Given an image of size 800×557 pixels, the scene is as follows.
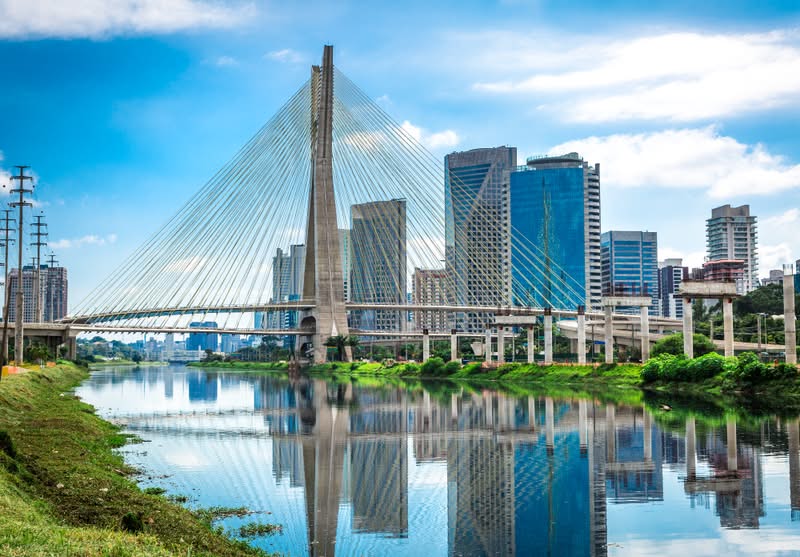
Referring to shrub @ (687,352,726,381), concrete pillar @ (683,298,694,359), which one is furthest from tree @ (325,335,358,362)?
shrub @ (687,352,726,381)

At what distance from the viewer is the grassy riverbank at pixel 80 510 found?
331 inches

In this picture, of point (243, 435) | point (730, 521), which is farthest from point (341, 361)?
point (730, 521)

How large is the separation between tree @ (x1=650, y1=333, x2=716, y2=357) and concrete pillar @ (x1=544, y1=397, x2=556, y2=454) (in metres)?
16.6

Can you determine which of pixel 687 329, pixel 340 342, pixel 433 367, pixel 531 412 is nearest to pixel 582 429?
pixel 531 412

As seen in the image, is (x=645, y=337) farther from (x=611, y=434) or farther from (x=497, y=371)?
(x=611, y=434)

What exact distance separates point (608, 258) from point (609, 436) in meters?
136

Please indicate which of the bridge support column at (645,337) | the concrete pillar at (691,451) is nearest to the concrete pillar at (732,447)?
the concrete pillar at (691,451)

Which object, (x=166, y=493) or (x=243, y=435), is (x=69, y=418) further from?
(x=166, y=493)

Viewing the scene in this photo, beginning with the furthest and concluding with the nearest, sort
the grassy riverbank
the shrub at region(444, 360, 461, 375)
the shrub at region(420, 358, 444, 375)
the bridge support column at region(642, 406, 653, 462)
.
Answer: the shrub at region(420, 358, 444, 375) < the shrub at region(444, 360, 461, 375) < the bridge support column at region(642, 406, 653, 462) < the grassy riverbank

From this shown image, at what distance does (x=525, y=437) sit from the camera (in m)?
24.2

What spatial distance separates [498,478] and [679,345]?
118 ft

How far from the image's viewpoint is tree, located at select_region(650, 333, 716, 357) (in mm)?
49562

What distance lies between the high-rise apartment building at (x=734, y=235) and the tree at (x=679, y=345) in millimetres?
122271

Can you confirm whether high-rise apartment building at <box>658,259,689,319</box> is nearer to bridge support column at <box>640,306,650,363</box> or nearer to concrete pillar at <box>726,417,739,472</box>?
bridge support column at <box>640,306,650,363</box>
